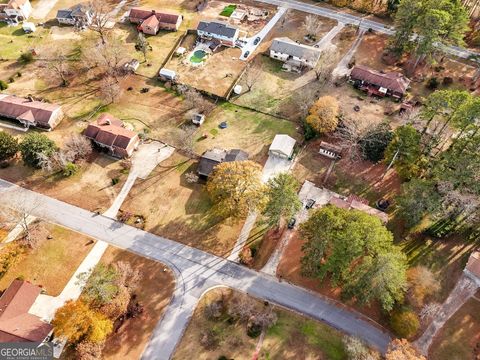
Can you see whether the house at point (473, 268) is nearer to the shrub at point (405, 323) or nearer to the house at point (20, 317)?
the shrub at point (405, 323)

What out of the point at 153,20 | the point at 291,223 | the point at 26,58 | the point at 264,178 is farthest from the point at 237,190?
the point at 26,58

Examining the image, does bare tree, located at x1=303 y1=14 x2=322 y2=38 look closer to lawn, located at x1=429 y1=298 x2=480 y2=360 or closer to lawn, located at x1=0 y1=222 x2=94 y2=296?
lawn, located at x1=429 y1=298 x2=480 y2=360

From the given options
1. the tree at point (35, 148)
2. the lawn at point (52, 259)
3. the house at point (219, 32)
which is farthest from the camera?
the house at point (219, 32)

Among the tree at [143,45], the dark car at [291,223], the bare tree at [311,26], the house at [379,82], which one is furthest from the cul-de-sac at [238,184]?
the bare tree at [311,26]

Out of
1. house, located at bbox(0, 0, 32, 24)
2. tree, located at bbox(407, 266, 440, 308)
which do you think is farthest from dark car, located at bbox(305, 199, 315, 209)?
house, located at bbox(0, 0, 32, 24)

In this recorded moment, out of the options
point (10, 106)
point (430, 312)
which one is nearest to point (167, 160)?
point (10, 106)

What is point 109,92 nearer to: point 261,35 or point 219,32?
point 219,32
